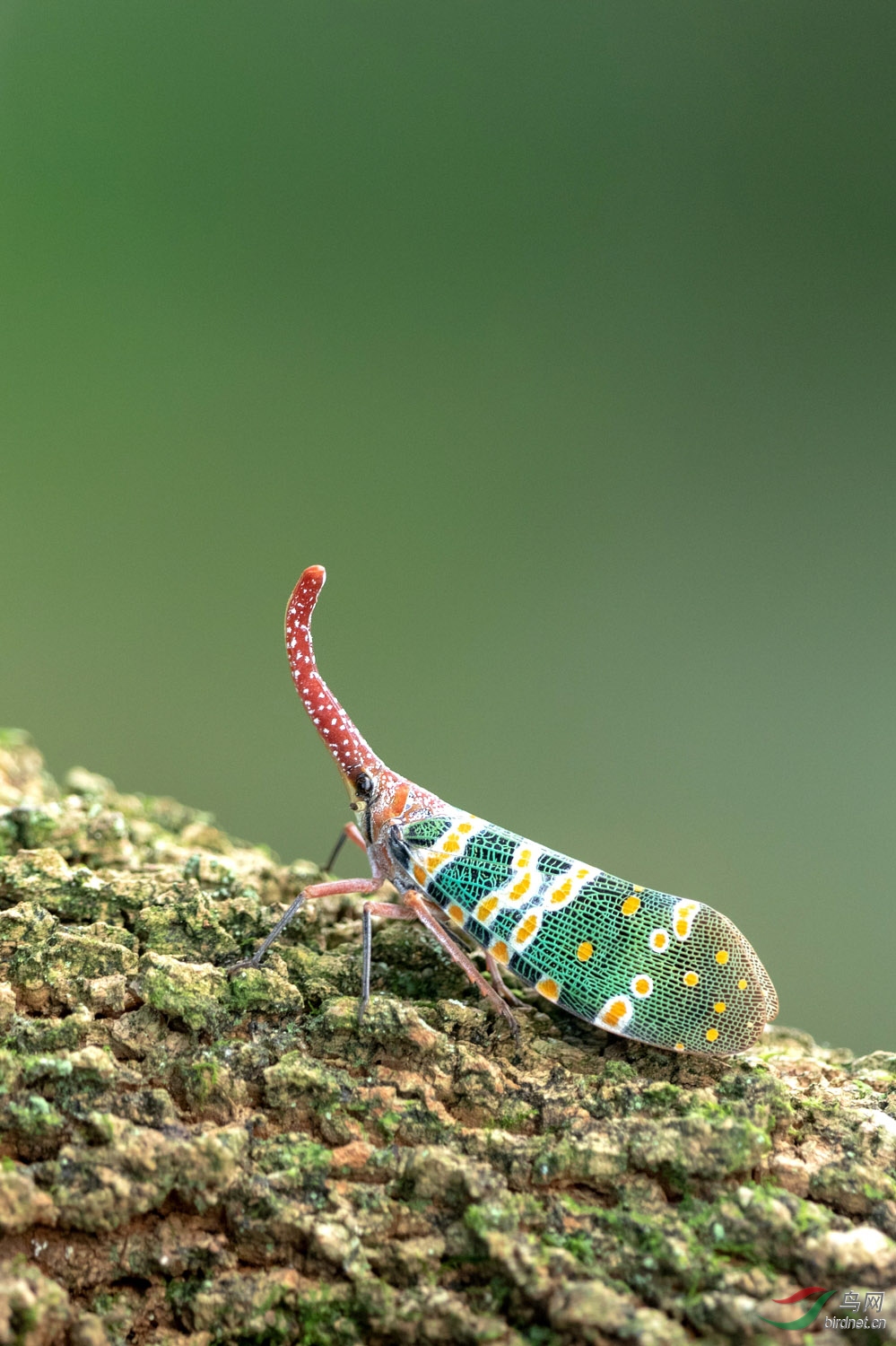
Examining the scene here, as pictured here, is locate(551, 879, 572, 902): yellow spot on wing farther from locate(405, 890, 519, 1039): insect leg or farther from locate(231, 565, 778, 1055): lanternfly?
locate(405, 890, 519, 1039): insect leg

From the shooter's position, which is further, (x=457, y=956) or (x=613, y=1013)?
(x=457, y=956)

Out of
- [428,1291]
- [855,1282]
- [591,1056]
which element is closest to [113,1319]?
[428,1291]

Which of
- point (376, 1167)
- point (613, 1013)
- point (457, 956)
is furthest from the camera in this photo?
point (457, 956)

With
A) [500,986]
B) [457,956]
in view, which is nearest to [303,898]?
[457,956]

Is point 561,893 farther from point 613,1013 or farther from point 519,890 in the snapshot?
point 613,1013

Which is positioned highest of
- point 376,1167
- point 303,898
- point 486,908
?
point 486,908

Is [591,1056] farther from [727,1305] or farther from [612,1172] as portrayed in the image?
[727,1305]

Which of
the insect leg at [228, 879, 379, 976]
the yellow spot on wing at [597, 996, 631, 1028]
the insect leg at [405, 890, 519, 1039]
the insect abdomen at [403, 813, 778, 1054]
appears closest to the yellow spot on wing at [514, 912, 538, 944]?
the insect abdomen at [403, 813, 778, 1054]
